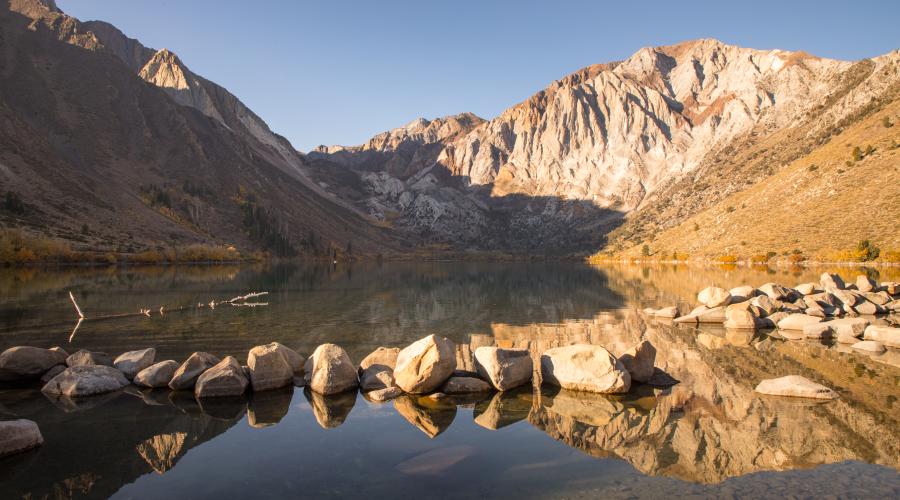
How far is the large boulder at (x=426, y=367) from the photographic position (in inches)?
610

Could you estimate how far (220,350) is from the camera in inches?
858

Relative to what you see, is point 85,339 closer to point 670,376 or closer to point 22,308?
point 22,308

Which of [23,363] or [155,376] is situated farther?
[23,363]

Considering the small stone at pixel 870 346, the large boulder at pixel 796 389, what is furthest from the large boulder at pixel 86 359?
the small stone at pixel 870 346

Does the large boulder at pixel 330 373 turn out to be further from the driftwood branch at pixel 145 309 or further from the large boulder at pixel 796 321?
the large boulder at pixel 796 321

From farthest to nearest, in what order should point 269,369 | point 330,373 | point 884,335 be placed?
point 884,335 < point 269,369 < point 330,373

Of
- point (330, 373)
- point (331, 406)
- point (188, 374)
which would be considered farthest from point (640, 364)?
point (188, 374)

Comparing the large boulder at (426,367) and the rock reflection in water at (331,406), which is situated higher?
the large boulder at (426,367)

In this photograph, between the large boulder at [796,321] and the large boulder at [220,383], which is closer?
the large boulder at [220,383]

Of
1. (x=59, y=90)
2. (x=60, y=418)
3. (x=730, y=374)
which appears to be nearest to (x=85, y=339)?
(x=60, y=418)

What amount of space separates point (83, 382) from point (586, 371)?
52.1 feet

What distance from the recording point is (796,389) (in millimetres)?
14656

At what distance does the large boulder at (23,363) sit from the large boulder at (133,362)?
2117mm

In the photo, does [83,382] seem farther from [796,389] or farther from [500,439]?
[796,389]
